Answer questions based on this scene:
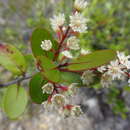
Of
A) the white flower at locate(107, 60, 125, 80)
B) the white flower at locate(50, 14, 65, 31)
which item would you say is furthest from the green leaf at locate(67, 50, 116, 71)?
the white flower at locate(50, 14, 65, 31)

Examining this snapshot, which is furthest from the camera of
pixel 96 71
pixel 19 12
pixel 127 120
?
pixel 19 12

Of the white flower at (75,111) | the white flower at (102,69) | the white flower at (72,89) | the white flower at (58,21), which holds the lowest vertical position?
the white flower at (75,111)

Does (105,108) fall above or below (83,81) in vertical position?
above

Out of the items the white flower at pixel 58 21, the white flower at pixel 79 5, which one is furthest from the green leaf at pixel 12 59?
the white flower at pixel 79 5

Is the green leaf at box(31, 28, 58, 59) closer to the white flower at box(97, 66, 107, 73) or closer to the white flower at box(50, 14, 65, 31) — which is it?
the white flower at box(50, 14, 65, 31)

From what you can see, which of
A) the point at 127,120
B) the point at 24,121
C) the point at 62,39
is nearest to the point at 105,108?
the point at 127,120

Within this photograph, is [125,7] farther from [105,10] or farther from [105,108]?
[105,108]

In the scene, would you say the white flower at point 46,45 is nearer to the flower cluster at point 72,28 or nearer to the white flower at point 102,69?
the flower cluster at point 72,28
